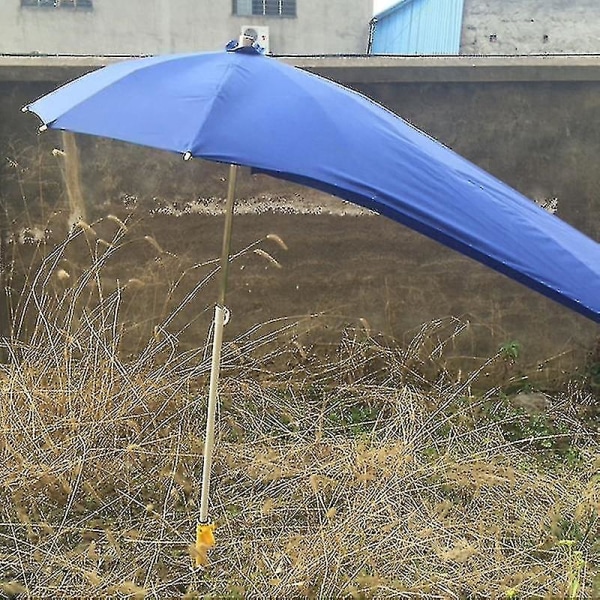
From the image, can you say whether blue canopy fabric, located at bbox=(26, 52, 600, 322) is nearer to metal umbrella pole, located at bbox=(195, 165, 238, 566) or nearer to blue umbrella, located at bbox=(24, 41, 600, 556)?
blue umbrella, located at bbox=(24, 41, 600, 556)

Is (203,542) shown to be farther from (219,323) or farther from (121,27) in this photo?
(121,27)

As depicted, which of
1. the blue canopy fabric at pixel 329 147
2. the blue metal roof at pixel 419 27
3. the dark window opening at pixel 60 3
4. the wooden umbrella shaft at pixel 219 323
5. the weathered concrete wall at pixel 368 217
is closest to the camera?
the blue canopy fabric at pixel 329 147

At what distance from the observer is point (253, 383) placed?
3867 mm

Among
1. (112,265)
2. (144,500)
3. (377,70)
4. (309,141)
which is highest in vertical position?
(377,70)

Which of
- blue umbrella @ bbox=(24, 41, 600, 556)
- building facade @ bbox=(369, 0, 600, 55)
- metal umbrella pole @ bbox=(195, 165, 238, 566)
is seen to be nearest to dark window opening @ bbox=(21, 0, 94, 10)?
building facade @ bbox=(369, 0, 600, 55)

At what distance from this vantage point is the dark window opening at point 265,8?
13906mm

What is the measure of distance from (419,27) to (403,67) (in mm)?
9285

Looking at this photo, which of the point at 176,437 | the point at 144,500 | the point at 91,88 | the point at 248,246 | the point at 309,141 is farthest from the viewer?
the point at 248,246

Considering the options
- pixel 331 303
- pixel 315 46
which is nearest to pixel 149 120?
pixel 331 303

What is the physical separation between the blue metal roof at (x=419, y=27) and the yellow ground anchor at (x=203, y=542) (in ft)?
34.1

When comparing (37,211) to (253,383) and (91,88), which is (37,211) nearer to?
(253,383)

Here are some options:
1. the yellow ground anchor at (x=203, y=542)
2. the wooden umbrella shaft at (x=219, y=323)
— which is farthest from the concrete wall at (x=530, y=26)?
the yellow ground anchor at (x=203, y=542)

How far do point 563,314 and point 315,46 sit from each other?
1143 centimetres

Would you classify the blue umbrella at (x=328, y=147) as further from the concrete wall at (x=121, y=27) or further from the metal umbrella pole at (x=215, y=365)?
the concrete wall at (x=121, y=27)
